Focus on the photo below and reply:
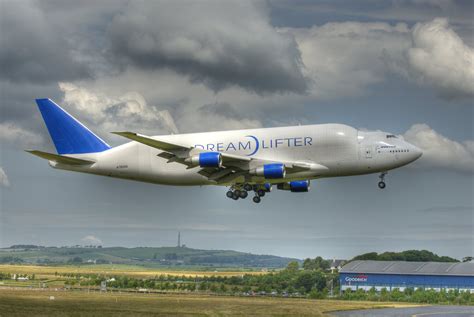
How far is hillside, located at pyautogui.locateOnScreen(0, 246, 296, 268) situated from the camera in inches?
5675

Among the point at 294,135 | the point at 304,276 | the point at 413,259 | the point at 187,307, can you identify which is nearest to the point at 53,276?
the point at 304,276

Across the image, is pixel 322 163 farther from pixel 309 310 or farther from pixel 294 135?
pixel 309 310

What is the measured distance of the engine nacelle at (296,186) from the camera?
74.1 meters

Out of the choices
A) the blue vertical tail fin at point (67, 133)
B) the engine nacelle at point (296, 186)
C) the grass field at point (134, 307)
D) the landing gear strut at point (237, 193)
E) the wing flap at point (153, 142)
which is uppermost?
the blue vertical tail fin at point (67, 133)

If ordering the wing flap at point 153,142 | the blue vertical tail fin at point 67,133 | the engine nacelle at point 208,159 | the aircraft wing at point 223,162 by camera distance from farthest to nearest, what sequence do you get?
the blue vertical tail fin at point 67,133
the engine nacelle at point 208,159
the aircraft wing at point 223,162
the wing flap at point 153,142

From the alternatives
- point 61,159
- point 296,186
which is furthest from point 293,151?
point 61,159

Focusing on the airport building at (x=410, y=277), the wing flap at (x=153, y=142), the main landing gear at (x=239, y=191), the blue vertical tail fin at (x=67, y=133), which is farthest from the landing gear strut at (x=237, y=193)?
the airport building at (x=410, y=277)

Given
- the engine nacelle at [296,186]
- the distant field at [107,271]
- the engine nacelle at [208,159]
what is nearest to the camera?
the engine nacelle at [208,159]

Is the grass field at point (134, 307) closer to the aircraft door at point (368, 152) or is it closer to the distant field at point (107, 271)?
the aircraft door at point (368, 152)

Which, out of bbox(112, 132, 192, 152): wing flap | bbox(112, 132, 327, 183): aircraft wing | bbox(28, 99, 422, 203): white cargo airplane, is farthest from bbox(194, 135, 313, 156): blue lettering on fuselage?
bbox(112, 132, 192, 152): wing flap

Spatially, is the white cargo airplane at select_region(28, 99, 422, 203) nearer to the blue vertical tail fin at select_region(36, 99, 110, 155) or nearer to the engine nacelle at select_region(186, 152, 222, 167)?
the engine nacelle at select_region(186, 152, 222, 167)

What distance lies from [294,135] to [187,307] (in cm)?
2374

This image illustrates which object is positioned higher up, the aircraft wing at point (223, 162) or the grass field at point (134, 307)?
the aircraft wing at point (223, 162)

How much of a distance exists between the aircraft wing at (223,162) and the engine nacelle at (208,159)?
0.64m
